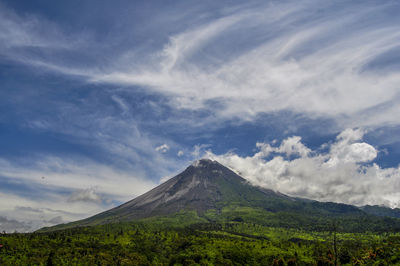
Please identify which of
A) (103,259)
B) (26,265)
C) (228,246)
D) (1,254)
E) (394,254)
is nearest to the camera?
(394,254)

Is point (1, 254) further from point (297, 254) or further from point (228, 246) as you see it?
point (297, 254)

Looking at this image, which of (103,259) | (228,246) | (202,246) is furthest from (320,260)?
(103,259)

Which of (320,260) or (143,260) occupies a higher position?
(320,260)

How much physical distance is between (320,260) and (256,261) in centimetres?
3373

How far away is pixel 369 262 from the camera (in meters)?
111

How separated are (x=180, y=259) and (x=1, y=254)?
8747 centimetres

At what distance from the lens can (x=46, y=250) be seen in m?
150

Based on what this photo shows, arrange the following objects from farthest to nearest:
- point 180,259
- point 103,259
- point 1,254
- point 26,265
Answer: point 180,259, point 103,259, point 1,254, point 26,265

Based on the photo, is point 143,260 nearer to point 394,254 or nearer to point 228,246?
point 228,246

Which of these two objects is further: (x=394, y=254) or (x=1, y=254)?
(x=1, y=254)

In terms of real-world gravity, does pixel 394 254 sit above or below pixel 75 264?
above

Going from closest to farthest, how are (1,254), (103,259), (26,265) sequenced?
(26,265) < (1,254) < (103,259)

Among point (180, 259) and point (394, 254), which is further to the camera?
point (180, 259)

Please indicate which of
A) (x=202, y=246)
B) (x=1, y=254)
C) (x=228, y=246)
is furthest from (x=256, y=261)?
(x=1, y=254)
